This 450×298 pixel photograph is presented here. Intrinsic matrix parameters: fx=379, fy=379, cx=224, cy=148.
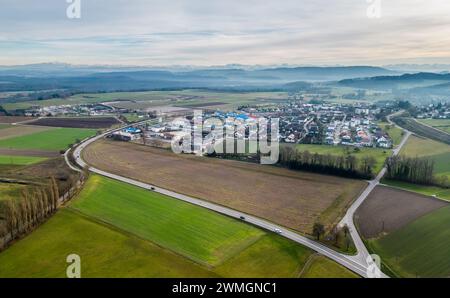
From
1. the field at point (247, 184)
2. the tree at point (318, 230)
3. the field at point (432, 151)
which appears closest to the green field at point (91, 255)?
the tree at point (318, 230)

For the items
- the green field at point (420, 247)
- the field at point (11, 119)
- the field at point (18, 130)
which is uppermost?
the field at point (11, 119)

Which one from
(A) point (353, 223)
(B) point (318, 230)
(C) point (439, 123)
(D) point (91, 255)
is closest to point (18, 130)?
(D) point (91, 255)

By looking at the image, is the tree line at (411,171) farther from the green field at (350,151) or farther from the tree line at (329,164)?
the green field at (350,151)

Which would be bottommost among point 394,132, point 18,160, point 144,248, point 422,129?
point 144,248

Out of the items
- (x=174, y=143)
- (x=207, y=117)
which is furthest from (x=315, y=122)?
(x=174, y=143)

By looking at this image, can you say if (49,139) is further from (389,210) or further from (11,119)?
(389,210)

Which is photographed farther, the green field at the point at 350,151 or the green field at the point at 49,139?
the green field at the point at 49,139
